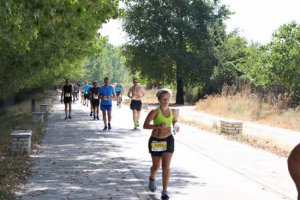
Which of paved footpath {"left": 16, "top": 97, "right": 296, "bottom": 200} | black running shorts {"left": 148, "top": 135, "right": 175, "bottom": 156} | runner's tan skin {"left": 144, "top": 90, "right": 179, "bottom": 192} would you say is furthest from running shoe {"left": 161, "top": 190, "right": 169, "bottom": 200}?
black running shorts {"left": 148, "top": 135, "right": 175, "bottom": 156}

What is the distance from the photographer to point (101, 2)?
38.4 ft

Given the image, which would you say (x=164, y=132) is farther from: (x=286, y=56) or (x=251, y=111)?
(x=286, y=56)

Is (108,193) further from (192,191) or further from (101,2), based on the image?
(101,2)

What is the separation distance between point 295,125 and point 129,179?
11.7 meters

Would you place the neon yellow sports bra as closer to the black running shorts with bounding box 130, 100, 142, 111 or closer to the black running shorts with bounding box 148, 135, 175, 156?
the black running shorts with bounding box 148, 135, 175, 156

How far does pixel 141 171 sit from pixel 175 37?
111ft

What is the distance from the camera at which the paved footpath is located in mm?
8039

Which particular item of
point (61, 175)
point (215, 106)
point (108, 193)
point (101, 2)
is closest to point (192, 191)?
point (108, 193)

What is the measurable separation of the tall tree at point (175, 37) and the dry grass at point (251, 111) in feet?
36.0

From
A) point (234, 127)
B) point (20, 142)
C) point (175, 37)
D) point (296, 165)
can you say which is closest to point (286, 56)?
point (234, 127)

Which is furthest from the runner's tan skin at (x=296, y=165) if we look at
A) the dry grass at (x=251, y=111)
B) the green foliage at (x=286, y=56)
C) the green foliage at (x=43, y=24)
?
the green foliage at (x=286, y=56)

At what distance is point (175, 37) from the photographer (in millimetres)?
43156

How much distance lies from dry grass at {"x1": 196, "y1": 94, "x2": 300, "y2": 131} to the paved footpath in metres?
5.83

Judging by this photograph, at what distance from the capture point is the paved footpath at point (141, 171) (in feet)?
26.4
